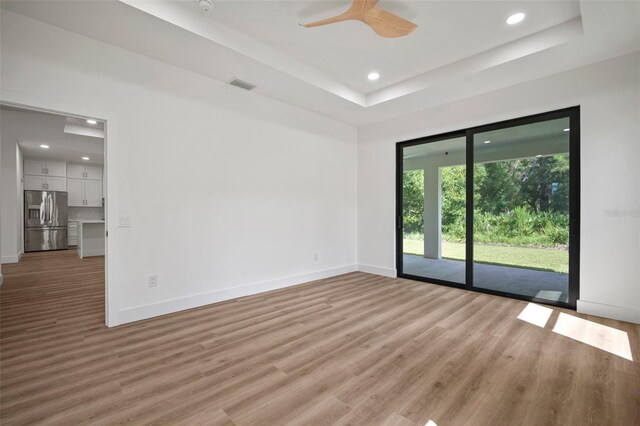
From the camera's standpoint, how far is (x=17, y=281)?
4.80 m

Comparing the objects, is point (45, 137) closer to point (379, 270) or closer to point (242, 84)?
point (242, 84)

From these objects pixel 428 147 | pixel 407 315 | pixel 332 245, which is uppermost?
pixel 428 147

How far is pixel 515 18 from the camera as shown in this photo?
2.80m

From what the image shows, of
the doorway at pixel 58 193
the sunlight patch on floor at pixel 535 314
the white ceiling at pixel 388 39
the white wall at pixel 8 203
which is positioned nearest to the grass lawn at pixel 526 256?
the sunlight patch on floor at pixel 535 314

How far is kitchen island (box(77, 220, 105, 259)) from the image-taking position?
7.33 meters

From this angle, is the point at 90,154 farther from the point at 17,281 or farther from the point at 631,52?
the point at 631,52

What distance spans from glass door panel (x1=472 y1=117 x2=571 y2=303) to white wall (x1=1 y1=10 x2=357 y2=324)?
103 inches

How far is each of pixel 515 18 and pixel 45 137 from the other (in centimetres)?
906

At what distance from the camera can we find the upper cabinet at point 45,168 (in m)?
8.40

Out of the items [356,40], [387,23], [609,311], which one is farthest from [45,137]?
[609,311]

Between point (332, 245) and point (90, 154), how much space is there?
751 cm

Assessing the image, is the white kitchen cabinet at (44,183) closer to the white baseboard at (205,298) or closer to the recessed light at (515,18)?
the white baseboard at (205,298)

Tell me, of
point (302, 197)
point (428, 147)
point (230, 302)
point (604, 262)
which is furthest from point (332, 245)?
point (604, 262)

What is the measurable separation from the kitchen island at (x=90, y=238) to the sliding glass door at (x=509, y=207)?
7.73 metres
